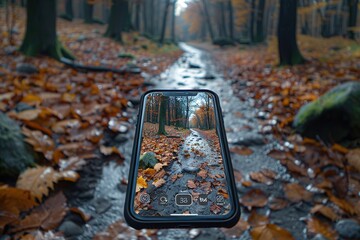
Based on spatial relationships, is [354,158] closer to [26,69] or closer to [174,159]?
[174,159]

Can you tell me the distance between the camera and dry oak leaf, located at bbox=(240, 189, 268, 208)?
225 centimetres

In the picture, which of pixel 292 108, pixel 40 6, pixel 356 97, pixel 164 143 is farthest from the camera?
pixel 40 6

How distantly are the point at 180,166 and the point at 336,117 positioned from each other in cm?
301

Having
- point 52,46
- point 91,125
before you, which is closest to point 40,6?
point 52,46

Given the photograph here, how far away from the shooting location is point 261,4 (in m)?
20.7

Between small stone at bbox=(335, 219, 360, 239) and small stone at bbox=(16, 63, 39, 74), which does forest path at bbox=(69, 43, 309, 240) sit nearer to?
small stone at bbox=(335, 219, 360, 239)

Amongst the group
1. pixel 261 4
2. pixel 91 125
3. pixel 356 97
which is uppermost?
pixel 261 4

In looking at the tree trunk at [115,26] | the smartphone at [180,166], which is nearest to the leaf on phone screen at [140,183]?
the smartphone at [180,166]

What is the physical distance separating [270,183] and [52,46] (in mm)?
6648

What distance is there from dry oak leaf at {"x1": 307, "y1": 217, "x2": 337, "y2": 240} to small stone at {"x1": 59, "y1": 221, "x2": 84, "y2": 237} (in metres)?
1.54

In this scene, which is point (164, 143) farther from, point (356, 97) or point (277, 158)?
point (356, 97)

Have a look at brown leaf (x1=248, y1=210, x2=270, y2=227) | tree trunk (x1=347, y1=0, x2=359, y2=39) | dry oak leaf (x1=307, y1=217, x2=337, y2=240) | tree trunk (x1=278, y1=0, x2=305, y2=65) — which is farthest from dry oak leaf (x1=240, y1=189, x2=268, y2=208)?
tree trunk (x1=347, y1=0, x2=359, y2=39)

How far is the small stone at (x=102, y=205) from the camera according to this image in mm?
2122

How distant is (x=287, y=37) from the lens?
Result: 823 centimetres
